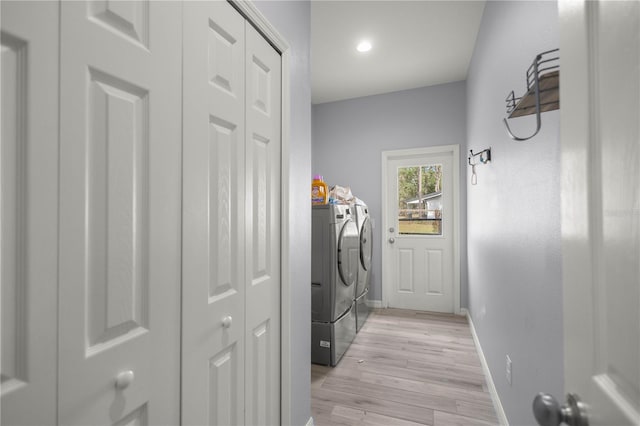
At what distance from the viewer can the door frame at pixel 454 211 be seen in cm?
391

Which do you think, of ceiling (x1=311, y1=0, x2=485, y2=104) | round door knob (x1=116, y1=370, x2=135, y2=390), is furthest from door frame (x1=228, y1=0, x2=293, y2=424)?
ceiling (x1=311, y1=0, x2=485, y2=104)

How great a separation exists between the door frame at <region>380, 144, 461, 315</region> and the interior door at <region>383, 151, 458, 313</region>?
0.02 metres

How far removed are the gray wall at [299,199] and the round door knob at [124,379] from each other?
0.85 m

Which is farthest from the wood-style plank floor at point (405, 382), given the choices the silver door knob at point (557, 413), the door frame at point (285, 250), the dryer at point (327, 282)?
the silver door knob at point (557, 413)

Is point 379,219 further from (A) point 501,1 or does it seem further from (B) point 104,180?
(B) point 104,180

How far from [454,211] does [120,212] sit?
387 cm

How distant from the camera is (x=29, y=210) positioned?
57cm

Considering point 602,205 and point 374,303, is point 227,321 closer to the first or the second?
point 602,205

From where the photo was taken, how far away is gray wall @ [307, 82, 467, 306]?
392 centimetres

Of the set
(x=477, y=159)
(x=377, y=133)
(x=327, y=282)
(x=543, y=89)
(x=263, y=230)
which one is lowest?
(x=327, y=282)

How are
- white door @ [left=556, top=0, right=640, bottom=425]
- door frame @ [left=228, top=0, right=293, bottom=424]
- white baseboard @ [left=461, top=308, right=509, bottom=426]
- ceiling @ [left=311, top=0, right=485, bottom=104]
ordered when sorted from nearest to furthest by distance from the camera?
white door @ [left=556, top=0, right=640, bottom=425], door frame @ [left=228, top=0, right=293, bottom=424], white baseboard @ [left=461, top=308, right=509, bottom=426], ceiling @ [left=311, top=0, right=485, bottom=104]

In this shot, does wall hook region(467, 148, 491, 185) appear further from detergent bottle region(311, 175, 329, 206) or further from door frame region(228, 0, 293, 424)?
door frame region(228, 0, 293, 424)

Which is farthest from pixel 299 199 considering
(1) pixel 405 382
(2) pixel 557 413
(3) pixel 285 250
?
(1) pixel 405 382

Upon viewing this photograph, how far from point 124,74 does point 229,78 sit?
45cm
